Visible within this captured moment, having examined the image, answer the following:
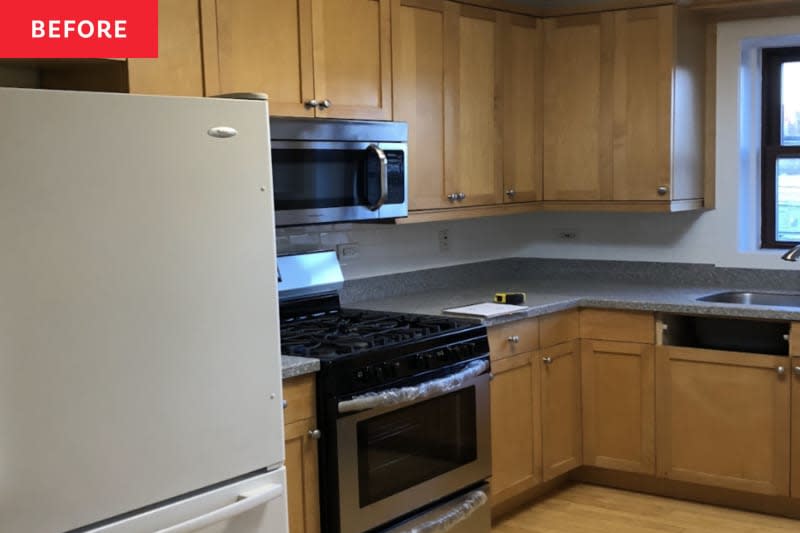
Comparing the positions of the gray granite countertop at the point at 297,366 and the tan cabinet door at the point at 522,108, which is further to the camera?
the tan cabinet door at the point at 522,108

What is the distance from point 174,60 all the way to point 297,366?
970 mm

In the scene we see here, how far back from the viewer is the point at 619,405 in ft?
13.6

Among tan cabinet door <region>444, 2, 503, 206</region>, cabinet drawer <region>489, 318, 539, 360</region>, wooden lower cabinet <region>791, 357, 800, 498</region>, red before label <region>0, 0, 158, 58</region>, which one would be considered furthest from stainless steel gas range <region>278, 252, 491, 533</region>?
wooden lower cabinet <region>791, 357, 800, 498</region>

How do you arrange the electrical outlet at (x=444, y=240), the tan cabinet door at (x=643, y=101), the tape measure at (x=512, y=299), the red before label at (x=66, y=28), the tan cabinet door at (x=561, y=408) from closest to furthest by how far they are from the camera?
the red before label at (x=66, y=28) < the tape measure at (x=512, y=299) < the tan cabinet door at (x=561, y=408) < the tan cabinet door at (x=643, y=101) < the electrical outlet at (x=444, y=240)

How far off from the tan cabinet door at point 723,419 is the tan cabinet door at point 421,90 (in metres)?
1.18

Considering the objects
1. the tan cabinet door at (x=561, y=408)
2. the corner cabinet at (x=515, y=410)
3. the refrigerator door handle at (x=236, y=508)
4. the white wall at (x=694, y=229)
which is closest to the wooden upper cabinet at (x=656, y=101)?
the white wall at (x=694, y=229)

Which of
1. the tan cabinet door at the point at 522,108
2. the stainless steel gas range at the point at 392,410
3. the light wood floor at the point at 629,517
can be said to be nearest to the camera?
the stainless steel gas range at the point at 392,410

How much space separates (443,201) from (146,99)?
6.48ft

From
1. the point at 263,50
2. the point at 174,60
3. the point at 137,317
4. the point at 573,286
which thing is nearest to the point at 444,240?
the point at 573,286

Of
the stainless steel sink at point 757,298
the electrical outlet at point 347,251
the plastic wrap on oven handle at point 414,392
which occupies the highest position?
the electrical outlet at point 347,251

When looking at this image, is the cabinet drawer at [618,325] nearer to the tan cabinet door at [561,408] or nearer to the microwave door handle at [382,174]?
the tan cabinet door at [561,408]

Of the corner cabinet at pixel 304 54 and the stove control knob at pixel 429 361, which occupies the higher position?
the corner cabinet at pixel 304 54

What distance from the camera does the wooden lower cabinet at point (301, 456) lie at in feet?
9.36

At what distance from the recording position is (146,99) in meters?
2.16
